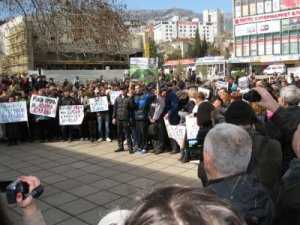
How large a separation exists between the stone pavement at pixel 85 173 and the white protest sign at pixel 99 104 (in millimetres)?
1138

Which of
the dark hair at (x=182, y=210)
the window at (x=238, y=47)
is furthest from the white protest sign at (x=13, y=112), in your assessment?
the window at (x=238, y=47)

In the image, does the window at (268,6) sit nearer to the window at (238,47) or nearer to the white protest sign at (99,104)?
the window at (238,47)

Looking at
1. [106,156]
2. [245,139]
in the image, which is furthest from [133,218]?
[106,156]

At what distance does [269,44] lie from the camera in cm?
6825

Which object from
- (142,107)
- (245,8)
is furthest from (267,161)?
(245,8)

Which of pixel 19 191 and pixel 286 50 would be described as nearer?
pixel 19 191

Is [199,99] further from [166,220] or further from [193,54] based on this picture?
[193,54]

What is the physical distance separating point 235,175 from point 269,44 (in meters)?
70.6

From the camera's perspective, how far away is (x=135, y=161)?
903cm

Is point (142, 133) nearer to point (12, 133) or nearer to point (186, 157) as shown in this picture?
point (186, 157)

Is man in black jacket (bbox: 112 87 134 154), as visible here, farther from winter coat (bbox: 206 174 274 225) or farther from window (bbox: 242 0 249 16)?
window (bbox: 242 0 249 16)

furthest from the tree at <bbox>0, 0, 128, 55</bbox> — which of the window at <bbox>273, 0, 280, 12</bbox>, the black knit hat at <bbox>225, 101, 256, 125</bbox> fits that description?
the window at <bbox>273, 0, 280, 12</bbox>

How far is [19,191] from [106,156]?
7.98 meters

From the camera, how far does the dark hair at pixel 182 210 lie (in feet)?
3.18
